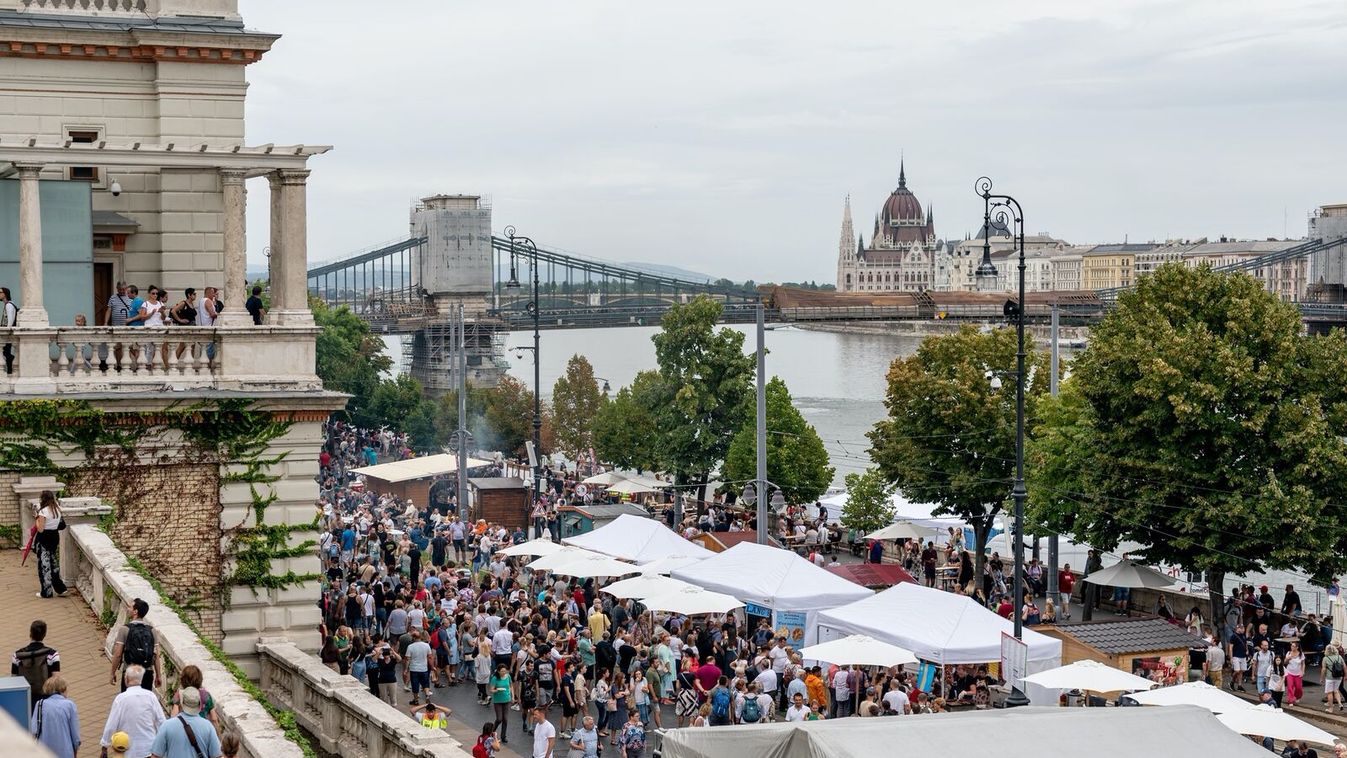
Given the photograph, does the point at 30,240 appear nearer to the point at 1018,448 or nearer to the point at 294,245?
the point at 294,245

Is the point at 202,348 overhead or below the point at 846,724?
overhead

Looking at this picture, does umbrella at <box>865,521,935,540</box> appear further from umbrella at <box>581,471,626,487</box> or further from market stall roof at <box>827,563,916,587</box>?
umbrella at <box>581,471,626,487</box>

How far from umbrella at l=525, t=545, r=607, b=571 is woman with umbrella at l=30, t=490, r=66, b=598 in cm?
1322

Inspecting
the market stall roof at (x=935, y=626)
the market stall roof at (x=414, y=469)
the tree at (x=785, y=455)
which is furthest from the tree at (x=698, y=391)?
the market stall roof at (x=935, y=626)

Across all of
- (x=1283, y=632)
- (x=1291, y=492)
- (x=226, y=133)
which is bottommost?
(x=1283, y=632)

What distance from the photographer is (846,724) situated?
1223 cm

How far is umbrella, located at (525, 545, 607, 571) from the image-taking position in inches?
1188

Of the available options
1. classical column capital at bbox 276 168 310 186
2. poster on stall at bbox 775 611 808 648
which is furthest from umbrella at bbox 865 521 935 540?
classical column capital at bbox 276 168 310 186

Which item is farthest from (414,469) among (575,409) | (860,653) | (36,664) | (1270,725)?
(36,664)

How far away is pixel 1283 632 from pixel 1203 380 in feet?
19.3

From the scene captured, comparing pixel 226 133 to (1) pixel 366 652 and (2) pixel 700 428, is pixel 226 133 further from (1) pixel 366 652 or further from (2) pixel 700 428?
(2) pixel 700 428

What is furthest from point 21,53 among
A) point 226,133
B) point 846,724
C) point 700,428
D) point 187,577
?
point 700,428

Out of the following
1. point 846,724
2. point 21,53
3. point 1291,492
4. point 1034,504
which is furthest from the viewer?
point 1034,504

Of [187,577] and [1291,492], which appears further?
[1291,492]
